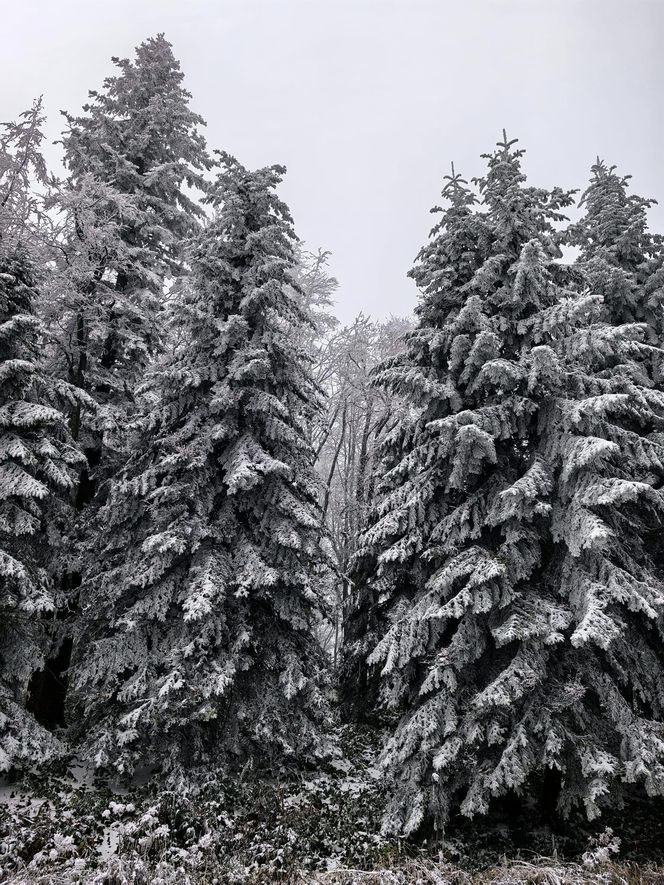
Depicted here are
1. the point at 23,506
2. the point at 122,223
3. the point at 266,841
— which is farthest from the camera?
the point at 122,223

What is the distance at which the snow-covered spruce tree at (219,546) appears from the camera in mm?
9680

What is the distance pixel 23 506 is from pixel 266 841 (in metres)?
6.92

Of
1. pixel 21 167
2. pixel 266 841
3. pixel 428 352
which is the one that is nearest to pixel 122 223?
pixel 21 167

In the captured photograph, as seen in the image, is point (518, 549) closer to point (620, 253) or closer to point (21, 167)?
point (620, 253)

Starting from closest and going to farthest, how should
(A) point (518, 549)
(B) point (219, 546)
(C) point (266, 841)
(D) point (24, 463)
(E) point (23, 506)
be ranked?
(C) point (266, 841), (A) point (518, 549), (D) point (24, 463), (E) point (23, 506), (B) point (219, 546)

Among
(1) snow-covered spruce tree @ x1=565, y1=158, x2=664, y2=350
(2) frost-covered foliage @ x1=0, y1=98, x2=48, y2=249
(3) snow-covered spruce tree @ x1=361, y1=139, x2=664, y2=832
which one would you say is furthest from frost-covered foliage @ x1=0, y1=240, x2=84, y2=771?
(1) snow-covered spruce tree @ x1=565, y1=158, x2=664, y2=350

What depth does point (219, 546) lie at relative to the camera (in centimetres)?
1109

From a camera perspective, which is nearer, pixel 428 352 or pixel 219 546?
pixel 219 546

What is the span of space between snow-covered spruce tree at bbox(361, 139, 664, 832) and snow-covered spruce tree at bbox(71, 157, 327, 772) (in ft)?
6.65

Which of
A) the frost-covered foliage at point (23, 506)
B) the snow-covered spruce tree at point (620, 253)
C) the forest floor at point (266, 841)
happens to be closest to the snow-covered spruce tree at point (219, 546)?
the forest floor at point (266, 841)

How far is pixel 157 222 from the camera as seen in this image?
15.1 m

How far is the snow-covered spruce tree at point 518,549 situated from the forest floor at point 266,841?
67 centimetres

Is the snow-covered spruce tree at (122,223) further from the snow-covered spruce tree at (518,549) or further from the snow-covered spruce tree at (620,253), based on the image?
the snow-covered spruce tree at (620,253)

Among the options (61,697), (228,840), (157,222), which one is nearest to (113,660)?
(61,697)
